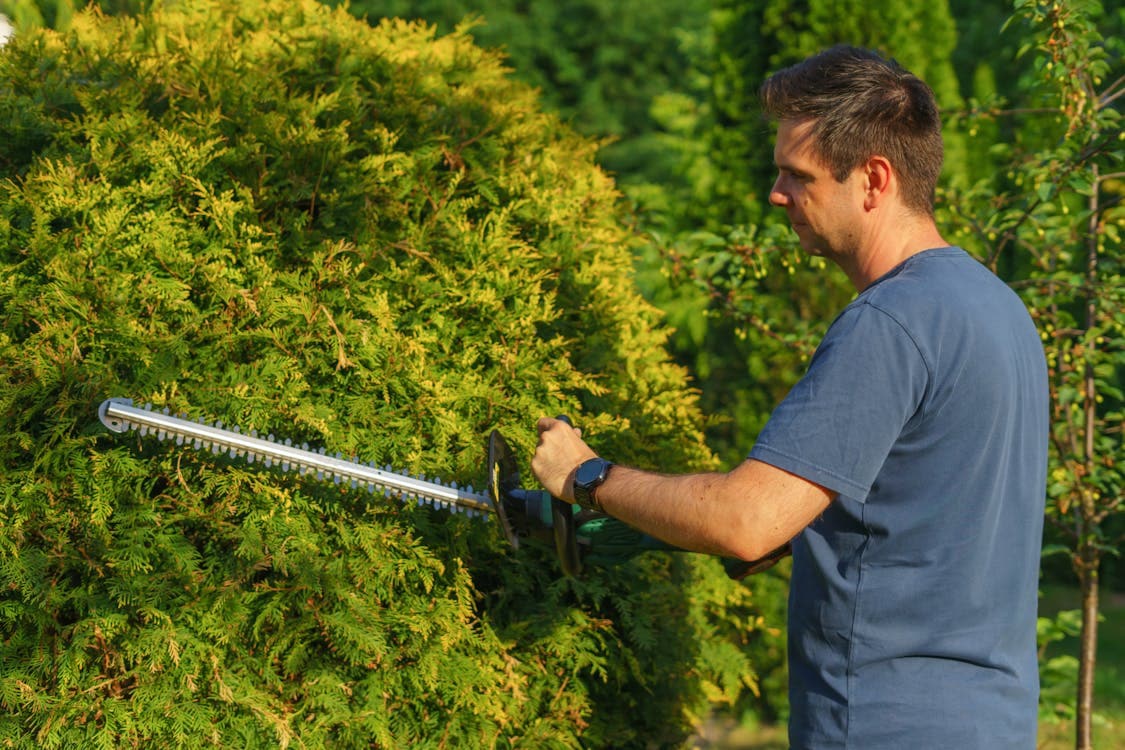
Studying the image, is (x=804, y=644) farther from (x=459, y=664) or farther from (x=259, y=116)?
(x=259, y=116)

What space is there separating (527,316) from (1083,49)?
207 centimetres

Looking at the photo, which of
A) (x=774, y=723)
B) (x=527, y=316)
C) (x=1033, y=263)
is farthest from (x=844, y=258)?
(x=774, y=723)

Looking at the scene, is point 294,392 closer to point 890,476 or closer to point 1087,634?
point 890,476

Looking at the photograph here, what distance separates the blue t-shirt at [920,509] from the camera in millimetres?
1732

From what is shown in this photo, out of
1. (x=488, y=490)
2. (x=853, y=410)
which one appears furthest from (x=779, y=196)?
(x=488, y=490)

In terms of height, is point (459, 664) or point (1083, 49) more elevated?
point (1083, 49)

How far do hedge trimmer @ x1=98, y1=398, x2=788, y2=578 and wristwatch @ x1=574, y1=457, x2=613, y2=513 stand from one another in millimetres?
188

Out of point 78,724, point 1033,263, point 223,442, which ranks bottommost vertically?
point 78,724

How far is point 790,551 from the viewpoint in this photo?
2.23 metres

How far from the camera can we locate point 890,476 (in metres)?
1.83

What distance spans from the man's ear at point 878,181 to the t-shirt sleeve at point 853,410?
0.30 metres

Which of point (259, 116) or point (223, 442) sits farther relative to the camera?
point (259, 116)

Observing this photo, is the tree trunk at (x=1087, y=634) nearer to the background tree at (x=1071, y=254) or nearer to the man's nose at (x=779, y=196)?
the background tree at (x=1071, y=254)

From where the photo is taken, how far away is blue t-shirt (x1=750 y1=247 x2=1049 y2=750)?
173 cm
